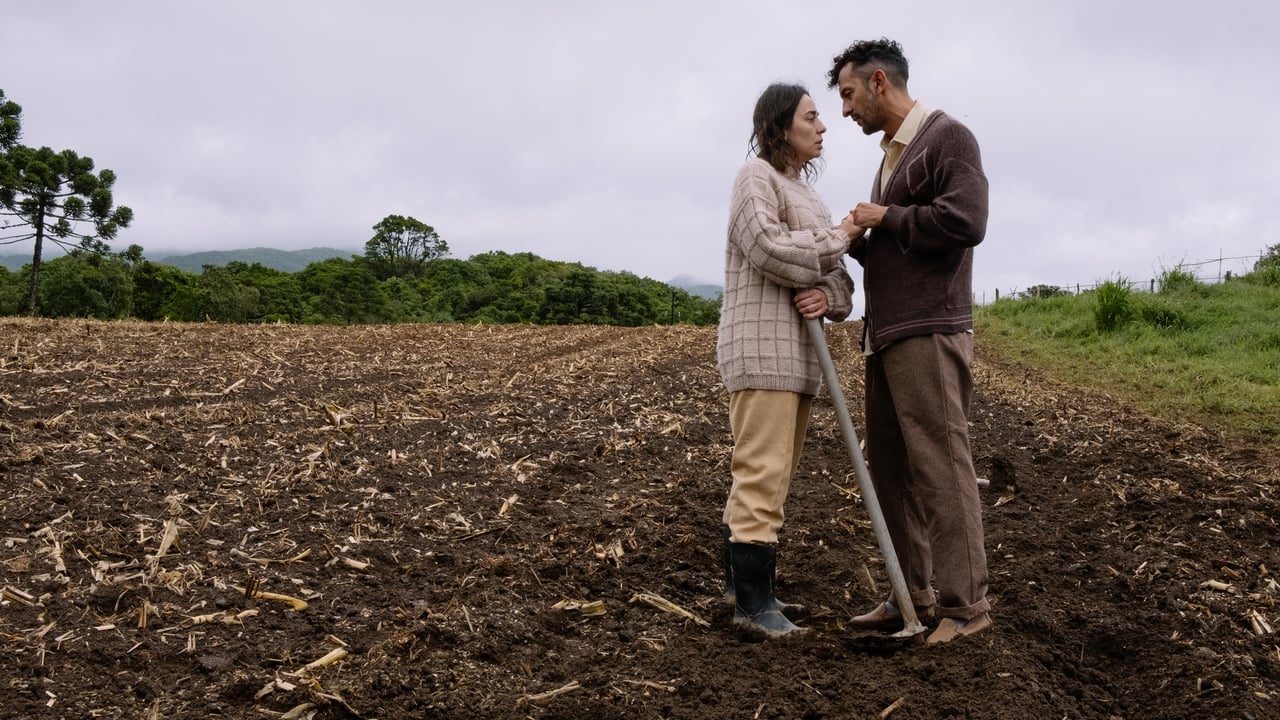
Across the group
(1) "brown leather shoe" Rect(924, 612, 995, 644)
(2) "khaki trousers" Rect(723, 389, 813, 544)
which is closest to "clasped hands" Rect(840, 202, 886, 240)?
(2) "khaki trousers" Rect(723, 389, 813, 544)

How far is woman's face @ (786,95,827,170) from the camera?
3.00 m

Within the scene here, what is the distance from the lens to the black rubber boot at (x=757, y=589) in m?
3.07

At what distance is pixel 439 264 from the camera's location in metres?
A: 55.7

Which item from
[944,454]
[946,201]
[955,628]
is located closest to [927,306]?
[946,201]

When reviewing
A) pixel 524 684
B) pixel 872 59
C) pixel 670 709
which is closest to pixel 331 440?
pixel 524 684

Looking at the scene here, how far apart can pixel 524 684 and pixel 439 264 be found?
2141 inches

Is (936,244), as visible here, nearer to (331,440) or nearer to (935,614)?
(935,614)

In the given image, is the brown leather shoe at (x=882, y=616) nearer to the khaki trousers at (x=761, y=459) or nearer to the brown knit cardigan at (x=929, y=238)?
the khaki trousers at (x=761, y=459)

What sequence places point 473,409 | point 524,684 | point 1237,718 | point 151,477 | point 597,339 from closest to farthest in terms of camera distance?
point 1237,718 → point 524,684 → point 151,477 → point 473,409 → point 597,339

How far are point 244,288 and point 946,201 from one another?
133 feet

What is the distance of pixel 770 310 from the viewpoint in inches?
119

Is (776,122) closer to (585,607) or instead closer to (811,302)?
(811,302)

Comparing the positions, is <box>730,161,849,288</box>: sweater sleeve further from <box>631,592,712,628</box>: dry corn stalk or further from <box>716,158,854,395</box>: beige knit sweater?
<box>631,592,712,628</box>: dry corn stalk

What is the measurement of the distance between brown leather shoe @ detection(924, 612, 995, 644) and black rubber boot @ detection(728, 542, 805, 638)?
42cm
